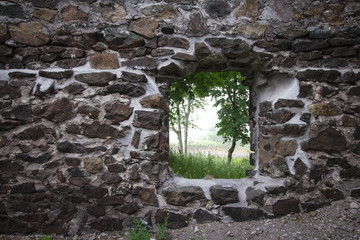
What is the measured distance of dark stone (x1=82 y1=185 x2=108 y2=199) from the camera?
1771 mm

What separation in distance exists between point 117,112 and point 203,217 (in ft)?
3.85

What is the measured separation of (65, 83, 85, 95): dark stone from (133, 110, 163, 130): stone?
546 millimetres

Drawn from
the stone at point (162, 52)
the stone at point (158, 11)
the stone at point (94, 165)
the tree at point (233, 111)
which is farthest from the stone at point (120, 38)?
the tree at point (233, 111)

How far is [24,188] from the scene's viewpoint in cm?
177

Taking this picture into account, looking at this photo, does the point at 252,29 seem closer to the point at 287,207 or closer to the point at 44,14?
the point at 287,207

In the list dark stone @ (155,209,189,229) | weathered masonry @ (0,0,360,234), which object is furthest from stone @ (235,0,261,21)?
dark stone @ (155,209,189,229)

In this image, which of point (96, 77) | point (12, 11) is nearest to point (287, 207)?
point (96, 77)

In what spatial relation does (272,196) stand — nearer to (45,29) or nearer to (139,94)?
(139,94)

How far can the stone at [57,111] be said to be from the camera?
181 centimetres

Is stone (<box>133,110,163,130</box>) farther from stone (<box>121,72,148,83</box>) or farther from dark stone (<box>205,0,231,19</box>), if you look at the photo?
dark stone (<box>205,0,231,19</box>)

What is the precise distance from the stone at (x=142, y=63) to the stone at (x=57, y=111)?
62 cm

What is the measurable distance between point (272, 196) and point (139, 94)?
1475mm

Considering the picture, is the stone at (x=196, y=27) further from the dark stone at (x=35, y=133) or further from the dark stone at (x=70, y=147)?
the dark stone at (x=35, y=133)

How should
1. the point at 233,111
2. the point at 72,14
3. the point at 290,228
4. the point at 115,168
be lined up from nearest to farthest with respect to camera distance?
the point at 290,228 → the point at 115,168 → the point at 72,14 → the point at 233,111
